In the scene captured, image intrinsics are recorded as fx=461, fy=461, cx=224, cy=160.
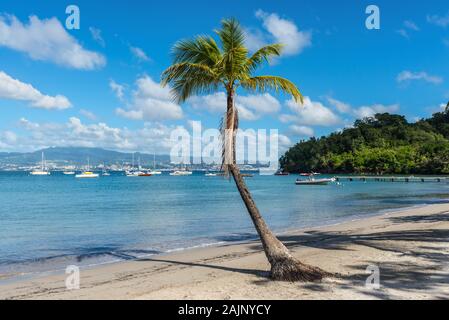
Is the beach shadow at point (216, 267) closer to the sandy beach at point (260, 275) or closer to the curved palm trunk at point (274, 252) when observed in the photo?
the sandy beach at point (260, 275)

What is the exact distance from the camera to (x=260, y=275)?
39.2 feet

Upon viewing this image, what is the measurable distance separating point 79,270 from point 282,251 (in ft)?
25.0

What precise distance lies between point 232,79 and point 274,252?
4.42 meters

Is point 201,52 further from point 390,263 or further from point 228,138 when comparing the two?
point 390,263

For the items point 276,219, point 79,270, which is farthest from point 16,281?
point 276,219

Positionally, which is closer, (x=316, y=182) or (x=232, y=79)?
(x=232, y=79)

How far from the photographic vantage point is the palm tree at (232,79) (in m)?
11.2

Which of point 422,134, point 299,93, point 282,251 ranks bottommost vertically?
point 282,251

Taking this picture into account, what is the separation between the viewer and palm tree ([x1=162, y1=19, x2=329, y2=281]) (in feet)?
36.8

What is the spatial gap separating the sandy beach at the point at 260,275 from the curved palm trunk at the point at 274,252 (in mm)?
301

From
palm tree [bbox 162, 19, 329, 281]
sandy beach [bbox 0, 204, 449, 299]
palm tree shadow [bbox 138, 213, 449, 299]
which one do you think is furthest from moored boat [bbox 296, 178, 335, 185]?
palm tree [bbox 162, 19, 329, 281]

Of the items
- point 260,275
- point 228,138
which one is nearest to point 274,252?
point 260,275
